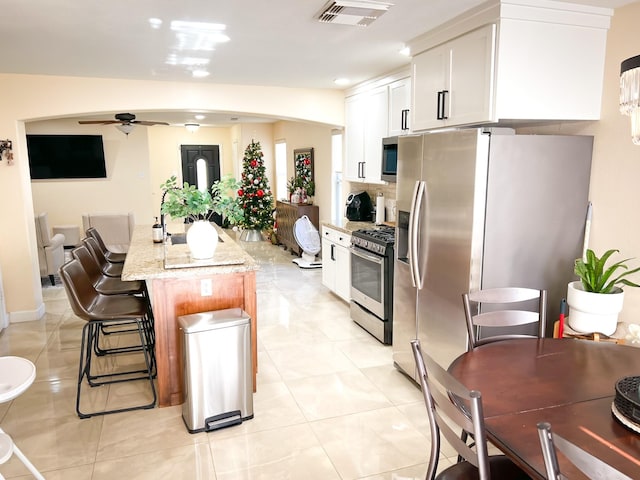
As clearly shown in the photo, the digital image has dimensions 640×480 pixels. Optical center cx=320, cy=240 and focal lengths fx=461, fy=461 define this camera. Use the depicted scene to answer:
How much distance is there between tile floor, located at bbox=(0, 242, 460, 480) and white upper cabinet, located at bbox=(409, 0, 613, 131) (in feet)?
6.58

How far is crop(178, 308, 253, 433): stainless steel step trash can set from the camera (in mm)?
2775

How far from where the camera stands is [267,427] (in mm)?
2910

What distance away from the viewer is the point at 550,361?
1.96 m

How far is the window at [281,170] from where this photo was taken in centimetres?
988

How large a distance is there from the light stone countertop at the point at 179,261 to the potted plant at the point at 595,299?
1.96 metres

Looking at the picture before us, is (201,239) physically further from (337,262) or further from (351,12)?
(337,262)

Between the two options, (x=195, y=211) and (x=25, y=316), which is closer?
(x=195, y=211)

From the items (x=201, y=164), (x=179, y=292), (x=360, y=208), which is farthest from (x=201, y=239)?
(x=201, y=164)

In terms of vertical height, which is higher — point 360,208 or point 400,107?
point 400,107

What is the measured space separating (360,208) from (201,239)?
273cm

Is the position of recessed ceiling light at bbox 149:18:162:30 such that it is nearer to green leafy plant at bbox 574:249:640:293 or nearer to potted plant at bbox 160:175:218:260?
potted plant at bbox 160:175:218:260

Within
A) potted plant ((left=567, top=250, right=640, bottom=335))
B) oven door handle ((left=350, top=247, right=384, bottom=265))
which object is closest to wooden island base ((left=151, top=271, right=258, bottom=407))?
oven door handle ((left=350, top=247, right=384, bottom=265))

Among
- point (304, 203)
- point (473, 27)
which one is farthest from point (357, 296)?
point (304, 203)

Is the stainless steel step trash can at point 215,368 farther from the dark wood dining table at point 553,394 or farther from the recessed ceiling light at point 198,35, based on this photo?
the recessed ceiling light at point 198,35
